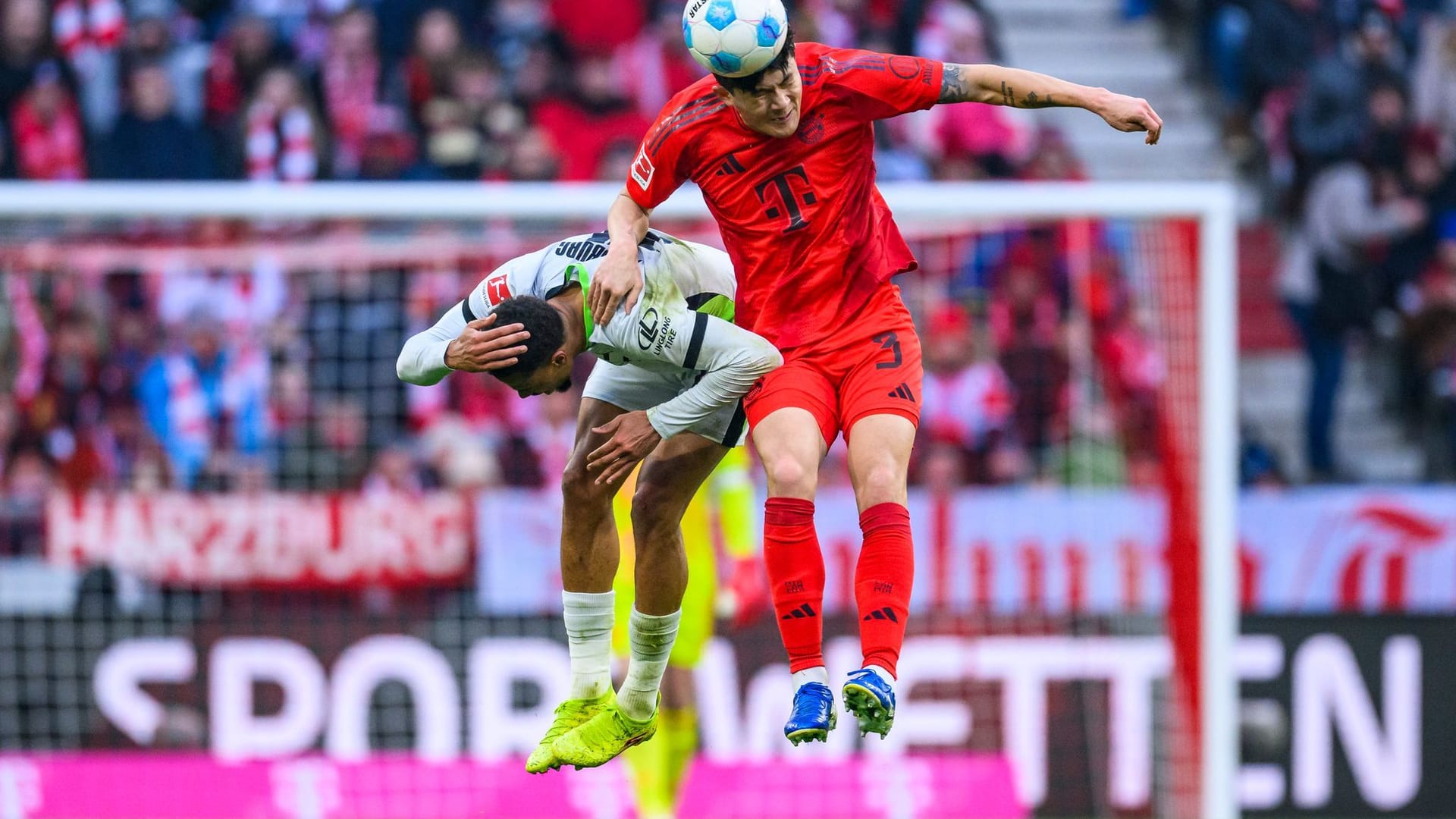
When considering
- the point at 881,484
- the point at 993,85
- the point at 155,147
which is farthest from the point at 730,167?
the point at 155,147

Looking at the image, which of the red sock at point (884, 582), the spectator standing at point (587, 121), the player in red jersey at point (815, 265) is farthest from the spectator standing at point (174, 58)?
the red sock at point (884, 582)

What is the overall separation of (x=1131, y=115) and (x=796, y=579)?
1667mm

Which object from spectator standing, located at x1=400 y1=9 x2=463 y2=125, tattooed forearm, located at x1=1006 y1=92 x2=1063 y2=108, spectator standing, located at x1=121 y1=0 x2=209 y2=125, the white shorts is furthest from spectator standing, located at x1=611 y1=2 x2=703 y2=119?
tattooed forearm, located at x1=1006 y1=92 x2=1063 y2=108

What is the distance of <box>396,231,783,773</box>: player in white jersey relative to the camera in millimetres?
6109

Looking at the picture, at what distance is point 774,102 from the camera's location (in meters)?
6.01

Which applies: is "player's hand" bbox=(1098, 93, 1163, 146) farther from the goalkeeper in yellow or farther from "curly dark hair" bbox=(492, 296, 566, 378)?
the goalkeeper in yellow

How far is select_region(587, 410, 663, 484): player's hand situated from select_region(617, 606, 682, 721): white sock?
29.0 inches

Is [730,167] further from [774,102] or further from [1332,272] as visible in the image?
[1332,272]

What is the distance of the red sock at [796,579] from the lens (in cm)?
606

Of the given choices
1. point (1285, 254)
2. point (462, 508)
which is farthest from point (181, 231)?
point (1285, 254)

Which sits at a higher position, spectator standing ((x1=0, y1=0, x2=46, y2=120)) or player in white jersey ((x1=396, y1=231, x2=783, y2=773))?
spectator standing ((x1=0, y1=0, x2=46, y2=120))

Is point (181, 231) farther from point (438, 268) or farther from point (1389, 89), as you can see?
point (1389, 89)

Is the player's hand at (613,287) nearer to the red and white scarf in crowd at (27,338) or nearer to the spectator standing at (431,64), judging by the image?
the red and white scarf in crowd at (27,338)

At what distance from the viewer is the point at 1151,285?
10320 mm
